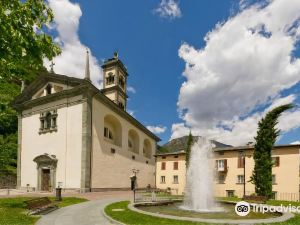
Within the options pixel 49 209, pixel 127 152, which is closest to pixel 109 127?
pixel 127 152

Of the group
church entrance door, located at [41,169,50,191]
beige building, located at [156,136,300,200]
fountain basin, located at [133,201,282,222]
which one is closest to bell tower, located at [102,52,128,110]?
beige building, located at [156,136,300,200]

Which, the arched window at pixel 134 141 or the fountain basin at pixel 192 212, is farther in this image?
the arched window at pixel 134 141

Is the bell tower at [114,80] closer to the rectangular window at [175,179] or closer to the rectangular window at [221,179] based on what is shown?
the rectangular window at [175,179]

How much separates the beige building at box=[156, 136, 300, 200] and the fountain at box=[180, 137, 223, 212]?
29.4 feet

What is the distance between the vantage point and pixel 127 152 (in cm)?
4006

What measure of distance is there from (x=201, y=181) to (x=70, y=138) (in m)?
18.4

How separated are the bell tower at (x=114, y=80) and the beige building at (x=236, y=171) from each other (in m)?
13.5

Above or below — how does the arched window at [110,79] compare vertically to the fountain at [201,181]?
above

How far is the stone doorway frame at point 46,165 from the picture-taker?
1228 inches

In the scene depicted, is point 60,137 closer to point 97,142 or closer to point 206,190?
point 97,142

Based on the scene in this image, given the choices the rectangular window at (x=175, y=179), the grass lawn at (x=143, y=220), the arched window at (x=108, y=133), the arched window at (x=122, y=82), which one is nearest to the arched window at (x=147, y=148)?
the arched window at (x=122, y=82)

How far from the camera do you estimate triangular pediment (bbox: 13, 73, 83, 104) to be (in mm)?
33197

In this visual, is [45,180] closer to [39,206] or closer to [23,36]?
[39,206]

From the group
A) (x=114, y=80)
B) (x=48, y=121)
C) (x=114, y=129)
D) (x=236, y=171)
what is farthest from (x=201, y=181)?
(x=114, y=80)
